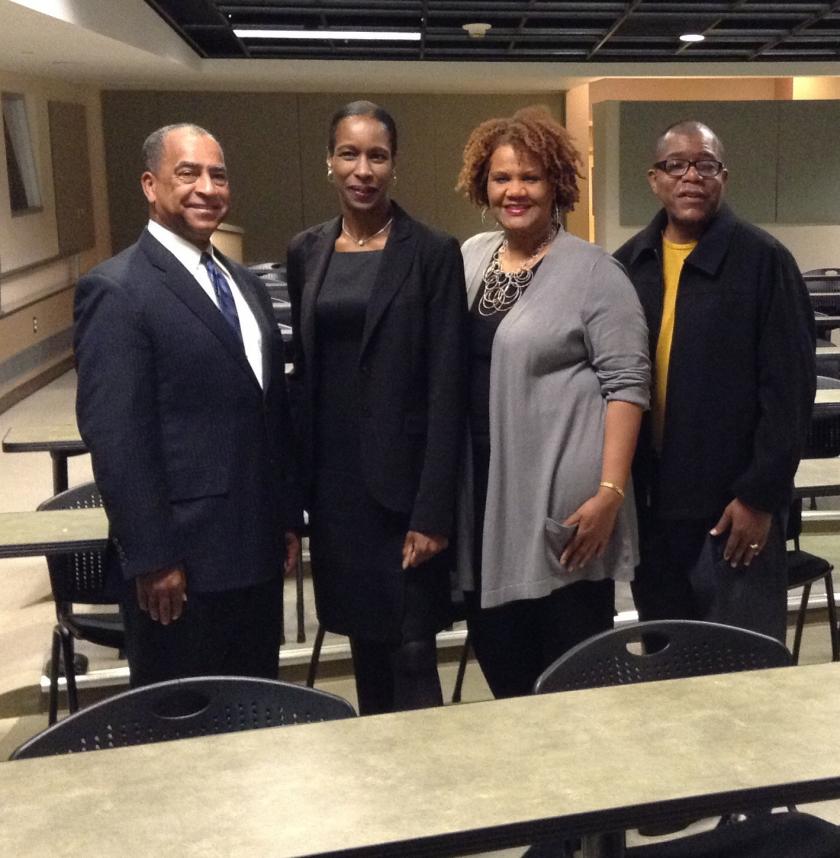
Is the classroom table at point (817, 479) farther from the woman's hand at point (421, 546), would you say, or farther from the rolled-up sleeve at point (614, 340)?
the woman's hand at point (421, 546)

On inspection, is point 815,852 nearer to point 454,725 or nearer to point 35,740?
point 454,725

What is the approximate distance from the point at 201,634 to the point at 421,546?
17.7 inches

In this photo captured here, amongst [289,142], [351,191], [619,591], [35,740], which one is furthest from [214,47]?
[35,740]

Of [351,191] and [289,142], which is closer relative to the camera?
[351,191]

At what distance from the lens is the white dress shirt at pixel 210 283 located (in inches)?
76.0

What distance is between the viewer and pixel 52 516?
8.78 feet

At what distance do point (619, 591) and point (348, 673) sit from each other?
120 centimetres

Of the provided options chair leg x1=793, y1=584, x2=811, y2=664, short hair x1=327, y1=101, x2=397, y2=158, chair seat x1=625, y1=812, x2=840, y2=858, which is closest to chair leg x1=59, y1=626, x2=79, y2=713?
short hair x1=327, y1=101, x2=397, y2=158

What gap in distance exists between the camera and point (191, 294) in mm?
1875

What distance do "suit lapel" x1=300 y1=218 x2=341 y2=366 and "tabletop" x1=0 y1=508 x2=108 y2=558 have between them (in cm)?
76

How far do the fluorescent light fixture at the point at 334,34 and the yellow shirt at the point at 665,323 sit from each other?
21.7 ft

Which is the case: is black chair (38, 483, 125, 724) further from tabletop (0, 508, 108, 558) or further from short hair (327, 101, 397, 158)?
short hair (327, 101, 397, 158)

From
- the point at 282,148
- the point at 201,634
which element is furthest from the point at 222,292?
the point at 282,148

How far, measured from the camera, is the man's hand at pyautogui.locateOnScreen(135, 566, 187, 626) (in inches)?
74.5
